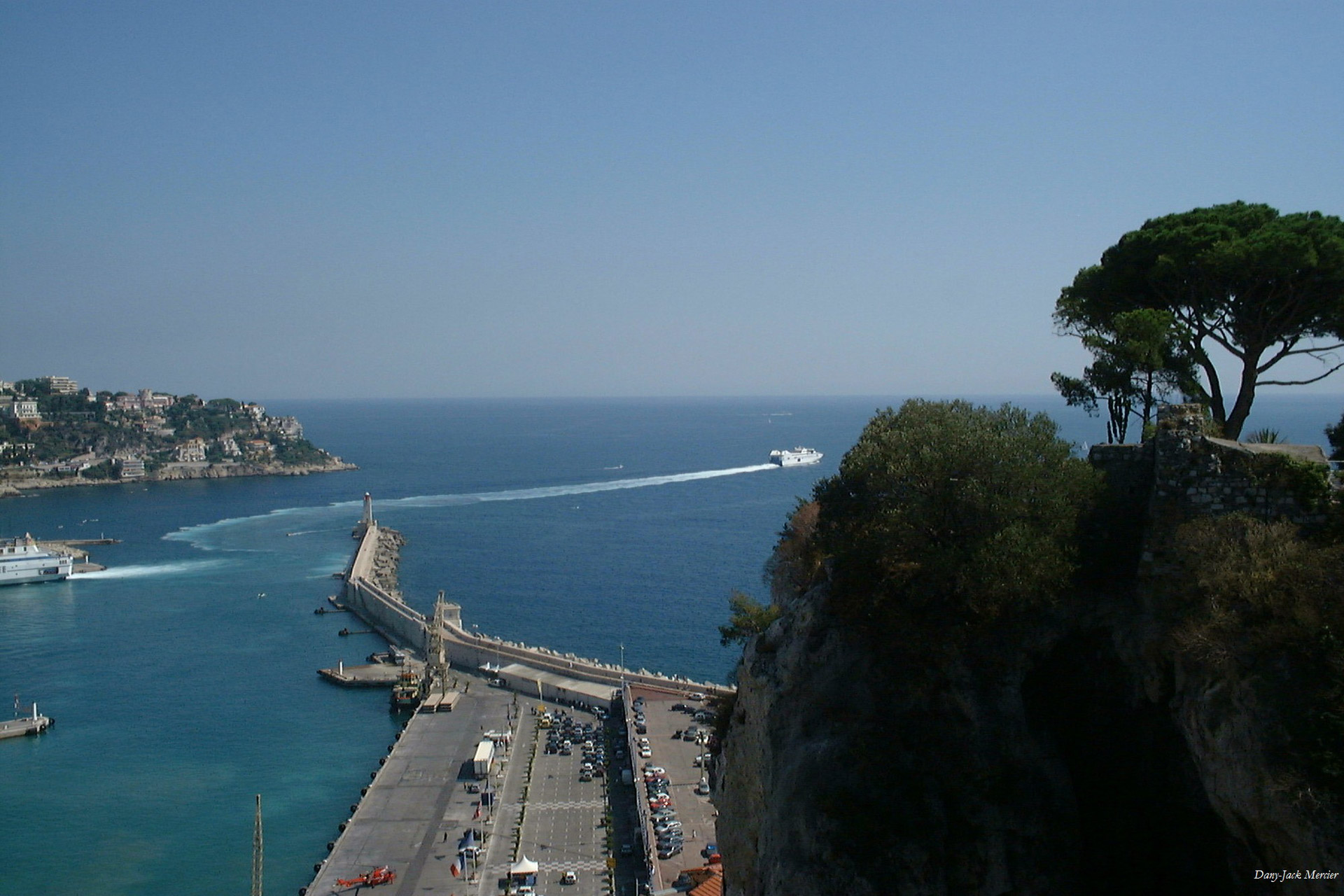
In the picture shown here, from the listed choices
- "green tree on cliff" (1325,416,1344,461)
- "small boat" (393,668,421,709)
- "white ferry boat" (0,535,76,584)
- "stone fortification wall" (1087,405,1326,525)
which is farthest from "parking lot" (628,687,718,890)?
"white ferry boat" (0,535,76,584)

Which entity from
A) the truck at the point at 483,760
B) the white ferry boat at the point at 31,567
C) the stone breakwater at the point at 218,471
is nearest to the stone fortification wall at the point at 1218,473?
the truck at the point at 483,760

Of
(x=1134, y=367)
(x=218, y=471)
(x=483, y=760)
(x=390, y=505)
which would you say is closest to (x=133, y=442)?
(x=218, y=471)

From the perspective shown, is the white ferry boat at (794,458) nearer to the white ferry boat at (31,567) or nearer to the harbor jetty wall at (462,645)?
the harbor jetty wall at (462,645)

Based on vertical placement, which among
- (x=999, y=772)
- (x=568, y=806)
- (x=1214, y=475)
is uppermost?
(x=1214, y=475)

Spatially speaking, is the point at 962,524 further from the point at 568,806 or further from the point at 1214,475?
the point at 568,806

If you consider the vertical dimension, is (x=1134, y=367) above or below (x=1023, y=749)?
above

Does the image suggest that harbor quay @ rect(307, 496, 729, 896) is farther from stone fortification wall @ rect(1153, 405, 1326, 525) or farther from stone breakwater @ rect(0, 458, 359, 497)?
stone breakwater @ rect(0, 458, 359, 497)
